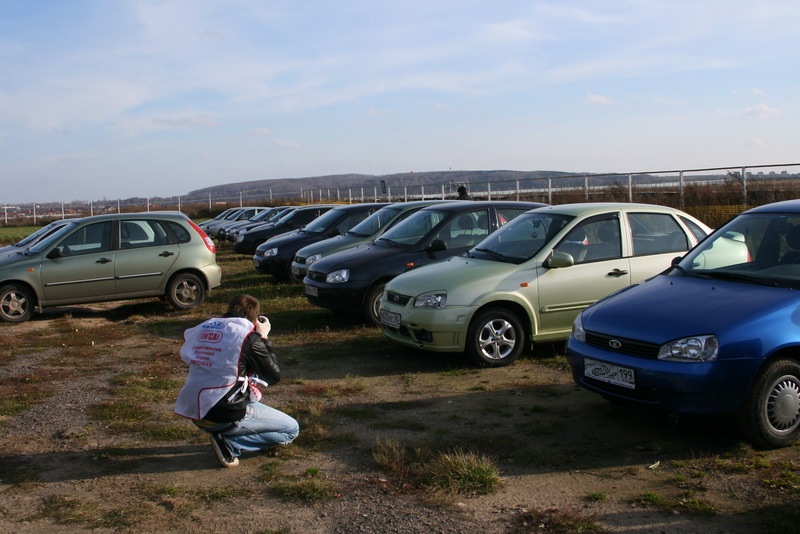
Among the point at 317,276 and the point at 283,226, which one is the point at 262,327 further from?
the point at 283,226

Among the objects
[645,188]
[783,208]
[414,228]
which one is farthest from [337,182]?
[783,208]

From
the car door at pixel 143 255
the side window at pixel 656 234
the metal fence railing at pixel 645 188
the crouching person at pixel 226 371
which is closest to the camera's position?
the crouching person at pixel 226 371

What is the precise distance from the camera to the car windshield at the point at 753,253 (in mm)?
6074

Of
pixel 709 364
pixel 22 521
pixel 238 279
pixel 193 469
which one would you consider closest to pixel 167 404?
pixel 193 469

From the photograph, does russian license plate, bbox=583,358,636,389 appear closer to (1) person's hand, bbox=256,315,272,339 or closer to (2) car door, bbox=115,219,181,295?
(1) person's hand, bbox=256,315,272,339

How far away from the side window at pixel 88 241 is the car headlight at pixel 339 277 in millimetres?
4146

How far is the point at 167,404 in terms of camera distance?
7.21 meters

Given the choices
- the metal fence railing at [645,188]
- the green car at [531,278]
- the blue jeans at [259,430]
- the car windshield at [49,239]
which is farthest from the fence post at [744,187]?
the blue jeans at [259,430]

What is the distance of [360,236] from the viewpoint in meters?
13.7

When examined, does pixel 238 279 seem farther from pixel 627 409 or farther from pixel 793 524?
pixel 793 524

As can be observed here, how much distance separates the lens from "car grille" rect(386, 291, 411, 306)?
8.60m

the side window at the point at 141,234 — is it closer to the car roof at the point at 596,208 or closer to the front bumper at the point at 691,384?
the car roof at the point at 596,208

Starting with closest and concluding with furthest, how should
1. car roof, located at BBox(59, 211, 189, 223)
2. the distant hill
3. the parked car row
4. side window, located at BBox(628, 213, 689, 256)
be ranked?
the parked car row, side window, located at BBox(628, 213, 689, 256), car roof, located at BBox(59, 211, 189, 223), the distant hill

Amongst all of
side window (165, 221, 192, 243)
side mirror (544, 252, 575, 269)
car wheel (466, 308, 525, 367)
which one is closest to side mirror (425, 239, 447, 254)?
car wheel (466, 308, 525, 367)
